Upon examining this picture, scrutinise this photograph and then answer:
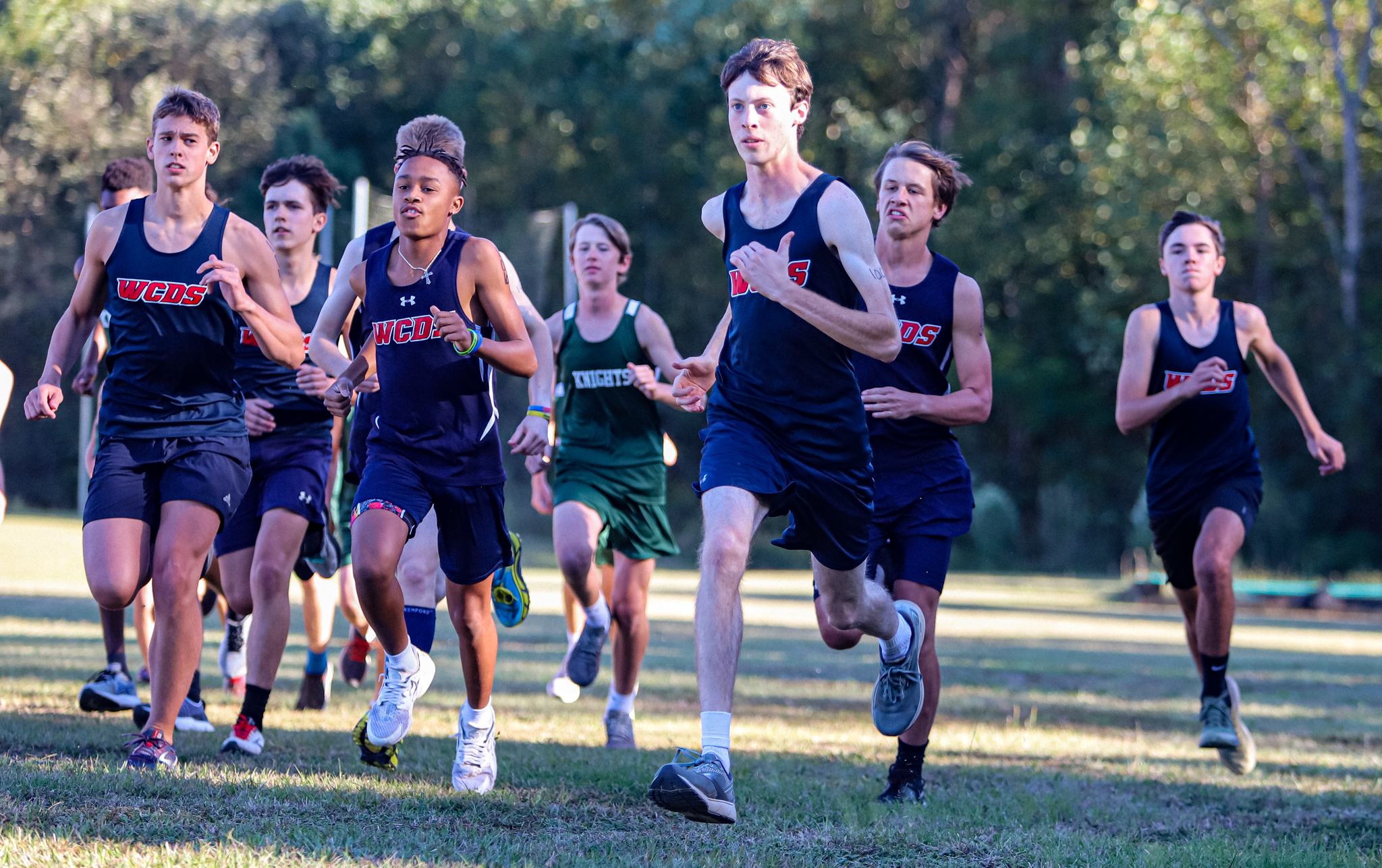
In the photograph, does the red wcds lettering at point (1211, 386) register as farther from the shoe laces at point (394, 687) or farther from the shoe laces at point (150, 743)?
the shoe laces at point (150, 743)

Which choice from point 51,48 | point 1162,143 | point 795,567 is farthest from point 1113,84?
point 51,48

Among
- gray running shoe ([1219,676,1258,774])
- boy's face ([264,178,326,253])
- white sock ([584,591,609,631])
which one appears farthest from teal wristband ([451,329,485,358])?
gray running shoe ([1219,676,1258,774])

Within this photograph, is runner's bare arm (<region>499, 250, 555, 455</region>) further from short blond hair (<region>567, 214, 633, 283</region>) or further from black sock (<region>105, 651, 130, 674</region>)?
black sock (<region>105, 651, 130, 674</region>)

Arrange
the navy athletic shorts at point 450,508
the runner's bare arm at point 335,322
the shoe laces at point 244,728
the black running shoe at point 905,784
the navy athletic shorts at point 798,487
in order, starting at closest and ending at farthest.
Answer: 1. the navy athletic shorts at point 798,487
2. the navy athletic shorts at point 450,508
3. the black running shoe at point 905,784
4. the runner's bare arm at point 335,322
5. the shoe laces at point 244,728

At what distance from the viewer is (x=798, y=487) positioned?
484 centimetres

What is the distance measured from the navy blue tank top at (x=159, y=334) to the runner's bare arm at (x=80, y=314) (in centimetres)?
4

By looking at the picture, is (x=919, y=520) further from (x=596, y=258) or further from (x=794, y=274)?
(x=596, y=258)

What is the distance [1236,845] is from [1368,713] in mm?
5896

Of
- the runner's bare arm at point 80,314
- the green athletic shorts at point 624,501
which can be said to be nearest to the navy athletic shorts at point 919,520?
the green athletic shorts at point 624,501

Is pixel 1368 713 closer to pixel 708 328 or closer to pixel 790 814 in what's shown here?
pixel 790 814

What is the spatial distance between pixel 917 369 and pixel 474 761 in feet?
8.00

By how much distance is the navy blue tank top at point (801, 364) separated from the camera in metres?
4.85

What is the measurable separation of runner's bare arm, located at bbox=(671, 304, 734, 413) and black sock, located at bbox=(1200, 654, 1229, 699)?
3.39m

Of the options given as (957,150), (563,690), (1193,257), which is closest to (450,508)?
(563,690)
